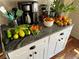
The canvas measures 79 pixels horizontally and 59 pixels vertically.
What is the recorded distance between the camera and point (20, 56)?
53.1 inches

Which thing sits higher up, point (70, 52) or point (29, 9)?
point (29, 9)

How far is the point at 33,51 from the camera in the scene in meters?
1.45

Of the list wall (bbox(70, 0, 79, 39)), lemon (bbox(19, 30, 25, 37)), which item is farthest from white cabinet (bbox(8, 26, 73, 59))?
wall (bbox(70, 0, 79, 39))

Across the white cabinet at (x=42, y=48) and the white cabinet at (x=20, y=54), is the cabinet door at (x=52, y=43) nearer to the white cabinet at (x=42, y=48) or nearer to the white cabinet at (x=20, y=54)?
the white cabinet at (x=42, y=48)

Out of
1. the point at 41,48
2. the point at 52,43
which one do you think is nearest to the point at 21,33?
the point at 41,48

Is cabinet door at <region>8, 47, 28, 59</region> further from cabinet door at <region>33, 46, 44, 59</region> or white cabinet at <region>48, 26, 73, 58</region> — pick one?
white cabinet at <region>48, 26, 73, 58</region>

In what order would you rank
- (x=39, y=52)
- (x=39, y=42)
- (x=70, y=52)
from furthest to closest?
(x=70, y=52) < (x=39, y=52) < (x=39, y=42)

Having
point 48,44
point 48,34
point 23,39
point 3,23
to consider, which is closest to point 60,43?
point 48,44

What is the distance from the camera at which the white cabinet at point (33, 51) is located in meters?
1.28

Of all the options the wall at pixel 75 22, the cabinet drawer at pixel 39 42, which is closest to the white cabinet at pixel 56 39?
the cabinet drawer at pixel 39 42

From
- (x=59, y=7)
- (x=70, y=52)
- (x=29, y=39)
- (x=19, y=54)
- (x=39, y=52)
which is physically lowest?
(x=70, y=52)

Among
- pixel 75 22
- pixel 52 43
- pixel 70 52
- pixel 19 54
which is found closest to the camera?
pixel 19 54

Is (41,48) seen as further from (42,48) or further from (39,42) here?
(39,42)

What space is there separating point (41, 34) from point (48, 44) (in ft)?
0.82
